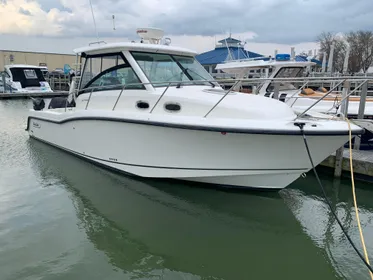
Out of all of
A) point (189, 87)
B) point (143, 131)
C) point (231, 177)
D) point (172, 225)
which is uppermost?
point (189, 87)

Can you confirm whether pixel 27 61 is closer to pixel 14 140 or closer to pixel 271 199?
pixel 14 140

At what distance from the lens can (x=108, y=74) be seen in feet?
21.3

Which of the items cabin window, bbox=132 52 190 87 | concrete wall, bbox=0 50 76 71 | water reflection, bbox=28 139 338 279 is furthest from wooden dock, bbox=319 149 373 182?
concrete wall, bbox=0 50 76 71

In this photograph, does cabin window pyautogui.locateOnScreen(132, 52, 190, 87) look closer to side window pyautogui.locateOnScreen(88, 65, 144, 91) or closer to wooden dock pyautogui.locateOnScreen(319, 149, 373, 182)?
side window pyautogui.locateOnScreen(88, 65, 144, 91)

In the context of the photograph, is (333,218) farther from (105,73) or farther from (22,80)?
(22,80)

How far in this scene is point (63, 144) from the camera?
7.54 m

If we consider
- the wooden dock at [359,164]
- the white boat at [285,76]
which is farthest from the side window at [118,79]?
the white boat at [285,76]

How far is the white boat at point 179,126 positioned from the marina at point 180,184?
20 millimetres

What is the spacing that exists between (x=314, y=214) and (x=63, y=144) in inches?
209

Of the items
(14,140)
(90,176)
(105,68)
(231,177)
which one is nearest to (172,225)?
(231,177)

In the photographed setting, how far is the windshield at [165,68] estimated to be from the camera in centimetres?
604

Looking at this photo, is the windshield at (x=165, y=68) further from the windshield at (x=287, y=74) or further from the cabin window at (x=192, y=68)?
the windshield at (x=287, y=74)

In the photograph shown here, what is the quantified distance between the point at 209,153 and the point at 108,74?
2.81m

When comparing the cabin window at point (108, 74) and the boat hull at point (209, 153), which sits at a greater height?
the cabin window at point (108, 74)
